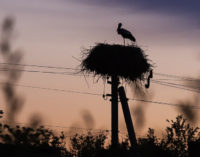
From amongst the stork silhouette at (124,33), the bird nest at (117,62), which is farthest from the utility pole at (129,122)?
Answer: the stork silhouette at (124,33)

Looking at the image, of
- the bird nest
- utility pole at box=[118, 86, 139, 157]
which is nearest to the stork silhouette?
the bird nest

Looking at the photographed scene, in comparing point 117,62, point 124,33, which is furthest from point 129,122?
point 124,33

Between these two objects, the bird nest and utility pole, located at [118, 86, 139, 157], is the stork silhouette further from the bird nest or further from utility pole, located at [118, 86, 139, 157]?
utility pole, located at [118, 86, 139, 157]

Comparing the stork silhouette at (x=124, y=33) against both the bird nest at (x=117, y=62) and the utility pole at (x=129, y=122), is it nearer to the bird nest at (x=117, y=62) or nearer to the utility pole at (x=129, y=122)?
the bird nest at (x=117, y=62)

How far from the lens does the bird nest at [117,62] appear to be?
1822cm

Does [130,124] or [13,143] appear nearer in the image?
[13,143]

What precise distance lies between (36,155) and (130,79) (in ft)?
29.3

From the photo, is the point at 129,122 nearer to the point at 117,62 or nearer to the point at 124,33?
the point at 117,62

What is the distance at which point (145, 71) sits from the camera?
18969mm

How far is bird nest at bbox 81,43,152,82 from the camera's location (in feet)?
59.8

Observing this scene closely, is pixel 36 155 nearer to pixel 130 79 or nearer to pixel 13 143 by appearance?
pixel 13 143

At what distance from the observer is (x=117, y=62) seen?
59.8 feet

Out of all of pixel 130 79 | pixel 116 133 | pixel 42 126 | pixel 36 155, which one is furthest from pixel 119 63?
pixel 42 126

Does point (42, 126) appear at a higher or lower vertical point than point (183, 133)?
lower
